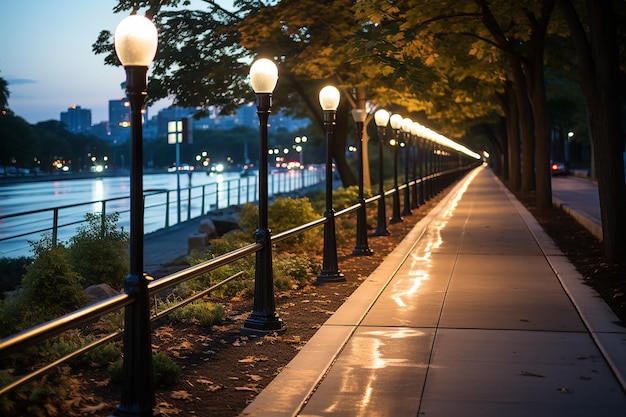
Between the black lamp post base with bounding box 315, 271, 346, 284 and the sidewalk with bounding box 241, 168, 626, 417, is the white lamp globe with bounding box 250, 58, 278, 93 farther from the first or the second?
the black lamp post base with bounding box 315, 271, 346, 284

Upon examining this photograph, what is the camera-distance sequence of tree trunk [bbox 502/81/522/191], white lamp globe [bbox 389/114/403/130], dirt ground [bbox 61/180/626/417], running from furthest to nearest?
tree trunk [bbox 502/81/522/191]
white lamp globe [bbox 389/114/403/130]
dirt ground [bbox 61/180/626/417]

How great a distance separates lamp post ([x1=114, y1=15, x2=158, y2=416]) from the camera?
5902 mm

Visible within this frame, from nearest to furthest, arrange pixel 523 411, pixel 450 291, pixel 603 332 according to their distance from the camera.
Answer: pixel 523 411 < pixel 603 332 < pixel 450 291

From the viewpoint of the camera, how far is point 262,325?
9242 mm

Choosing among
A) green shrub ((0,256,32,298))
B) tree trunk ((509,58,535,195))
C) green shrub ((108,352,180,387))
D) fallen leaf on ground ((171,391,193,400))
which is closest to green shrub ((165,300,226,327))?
green shrub ((108,352,180,387))

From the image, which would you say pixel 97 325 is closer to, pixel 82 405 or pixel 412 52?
pixel 82 405

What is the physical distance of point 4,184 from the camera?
217 feet

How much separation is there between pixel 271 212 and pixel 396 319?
8522mm

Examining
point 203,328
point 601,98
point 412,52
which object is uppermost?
point 412,52

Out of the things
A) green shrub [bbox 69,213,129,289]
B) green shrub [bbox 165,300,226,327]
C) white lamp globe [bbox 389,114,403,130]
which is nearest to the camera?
green shrub [bbox 165,300,226,327]

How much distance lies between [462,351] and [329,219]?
588cm

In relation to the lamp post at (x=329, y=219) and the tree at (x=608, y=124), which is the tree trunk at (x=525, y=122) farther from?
the lamp post at (x=329, y=219)

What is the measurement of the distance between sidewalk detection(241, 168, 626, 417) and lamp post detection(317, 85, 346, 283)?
0.66m

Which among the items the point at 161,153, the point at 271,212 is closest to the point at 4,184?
the point at 271,212
